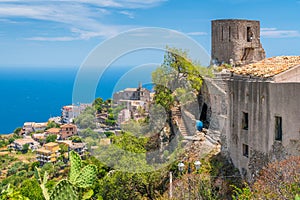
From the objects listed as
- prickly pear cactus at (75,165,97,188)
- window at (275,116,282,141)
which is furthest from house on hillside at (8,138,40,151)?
prickly pear cactus at (75,165,97,188)

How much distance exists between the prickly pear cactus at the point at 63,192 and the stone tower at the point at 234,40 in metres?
A: 33.7

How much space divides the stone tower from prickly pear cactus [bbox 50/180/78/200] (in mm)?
33677

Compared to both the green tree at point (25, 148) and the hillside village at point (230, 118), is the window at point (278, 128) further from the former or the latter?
the green tree at point (25, 148)

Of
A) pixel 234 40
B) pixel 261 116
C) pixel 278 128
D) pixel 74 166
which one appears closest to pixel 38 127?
pixel 234 40

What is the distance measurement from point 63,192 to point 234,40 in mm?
34931

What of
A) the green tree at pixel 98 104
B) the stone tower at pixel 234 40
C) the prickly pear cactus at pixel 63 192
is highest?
the stone tower at pixel 234 40

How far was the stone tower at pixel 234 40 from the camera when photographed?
125ft

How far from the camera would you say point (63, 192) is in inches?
226

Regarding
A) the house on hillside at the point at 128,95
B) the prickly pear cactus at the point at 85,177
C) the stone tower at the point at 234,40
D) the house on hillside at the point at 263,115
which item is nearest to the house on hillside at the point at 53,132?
the stone tower at the point at 234,40

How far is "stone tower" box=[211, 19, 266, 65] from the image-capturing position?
38094 mm

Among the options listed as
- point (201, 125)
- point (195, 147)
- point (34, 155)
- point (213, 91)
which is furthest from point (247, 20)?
point (34, 155)

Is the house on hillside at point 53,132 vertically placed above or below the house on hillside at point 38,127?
below

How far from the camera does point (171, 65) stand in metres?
25.1

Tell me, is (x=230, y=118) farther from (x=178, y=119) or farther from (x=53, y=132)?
(x=53, y=132)
